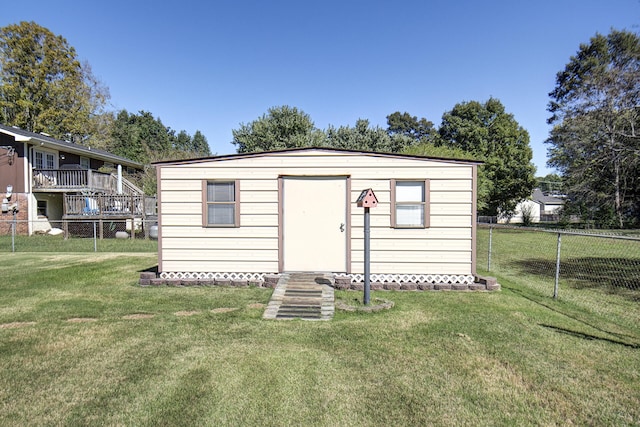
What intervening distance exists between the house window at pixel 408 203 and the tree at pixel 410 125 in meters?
46.2

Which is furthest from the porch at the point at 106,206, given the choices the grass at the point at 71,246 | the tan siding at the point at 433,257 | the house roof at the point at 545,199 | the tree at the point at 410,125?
the house roof at the point at 545,199

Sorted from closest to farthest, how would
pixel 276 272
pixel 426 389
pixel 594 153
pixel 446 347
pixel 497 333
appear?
pixel 426 389, pixel 446 347, pixel 497 333, pixel 276 272, pixel 594 153

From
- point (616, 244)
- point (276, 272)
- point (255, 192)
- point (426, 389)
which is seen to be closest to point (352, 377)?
point (426, 389)

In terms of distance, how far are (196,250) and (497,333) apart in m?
5.57

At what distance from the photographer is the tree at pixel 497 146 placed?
32.7 m

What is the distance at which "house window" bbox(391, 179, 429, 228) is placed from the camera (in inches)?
261

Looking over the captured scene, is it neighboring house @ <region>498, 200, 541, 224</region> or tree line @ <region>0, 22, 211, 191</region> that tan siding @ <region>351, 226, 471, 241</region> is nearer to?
tree line @ <region>0, 22, 211, 191</region>

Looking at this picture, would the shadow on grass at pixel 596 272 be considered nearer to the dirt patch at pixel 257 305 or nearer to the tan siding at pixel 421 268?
the tan siding at pixel 421 268

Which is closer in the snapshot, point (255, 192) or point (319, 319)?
point (319, 319)

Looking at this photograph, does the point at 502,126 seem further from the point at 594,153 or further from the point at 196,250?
the point at 196,250

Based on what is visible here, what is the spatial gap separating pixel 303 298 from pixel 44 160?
63.8ft

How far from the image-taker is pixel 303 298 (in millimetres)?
5461

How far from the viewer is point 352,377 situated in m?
3.12

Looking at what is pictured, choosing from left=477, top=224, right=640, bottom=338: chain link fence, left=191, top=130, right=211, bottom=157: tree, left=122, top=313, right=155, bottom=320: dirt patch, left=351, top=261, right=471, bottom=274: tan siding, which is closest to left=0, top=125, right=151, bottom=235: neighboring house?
left=122, top=313, right=155, bottom=320: dirt patch
